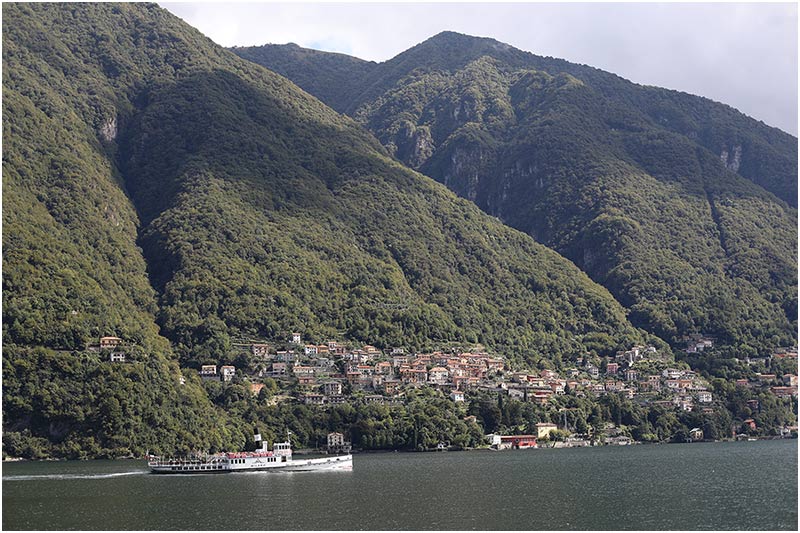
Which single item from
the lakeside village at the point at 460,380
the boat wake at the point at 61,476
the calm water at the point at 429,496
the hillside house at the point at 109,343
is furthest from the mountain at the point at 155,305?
the boat wake at the point at 61,476

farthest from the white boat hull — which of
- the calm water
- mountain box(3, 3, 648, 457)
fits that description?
mountain box(3, 3, 648, 457)

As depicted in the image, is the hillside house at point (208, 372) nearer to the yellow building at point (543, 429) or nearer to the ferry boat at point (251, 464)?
the yellow building at point (543, 429)

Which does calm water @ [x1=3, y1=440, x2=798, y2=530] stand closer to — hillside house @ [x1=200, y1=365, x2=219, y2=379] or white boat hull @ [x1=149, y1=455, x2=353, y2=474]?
white boat hull @ [x1=149, y1=455, x2=353, y2=474]

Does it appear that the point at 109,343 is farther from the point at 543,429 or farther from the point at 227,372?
the point at 543,429

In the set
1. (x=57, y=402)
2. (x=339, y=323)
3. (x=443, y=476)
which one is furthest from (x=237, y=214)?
Result: (x=443, y=476)

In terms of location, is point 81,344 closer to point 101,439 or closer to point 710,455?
point 101,439

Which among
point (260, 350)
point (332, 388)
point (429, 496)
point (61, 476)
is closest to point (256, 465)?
point (61, 476)

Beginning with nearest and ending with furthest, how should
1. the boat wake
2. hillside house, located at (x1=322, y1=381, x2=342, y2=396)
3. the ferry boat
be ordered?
1. the boat wake
2. the ferry boat
3. hillside house, located at (x1=322, y1=381, x2=342, y2=396)
